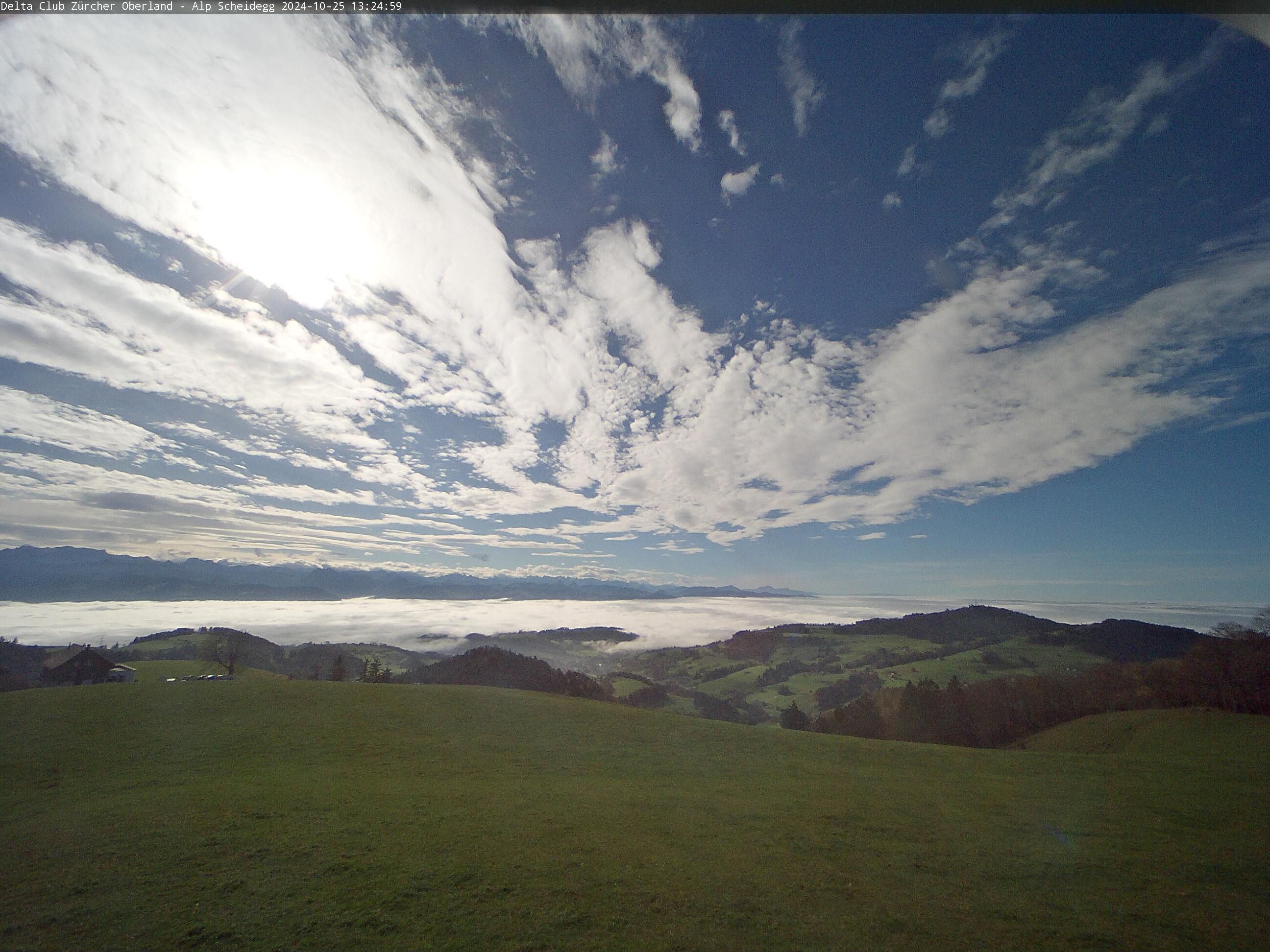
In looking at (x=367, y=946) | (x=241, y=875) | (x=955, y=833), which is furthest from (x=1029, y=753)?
(x=241, y=875)

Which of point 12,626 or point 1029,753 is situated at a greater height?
point 12,626

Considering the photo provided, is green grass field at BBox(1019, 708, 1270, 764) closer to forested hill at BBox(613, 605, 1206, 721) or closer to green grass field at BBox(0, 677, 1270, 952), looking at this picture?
green grass field at BBox(0, 677, 1270, 952)

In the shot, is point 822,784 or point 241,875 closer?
point 241,875

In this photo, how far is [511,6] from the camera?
521 cm

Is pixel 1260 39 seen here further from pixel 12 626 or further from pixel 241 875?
pixel 12 626

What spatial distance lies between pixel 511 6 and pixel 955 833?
87.2ft

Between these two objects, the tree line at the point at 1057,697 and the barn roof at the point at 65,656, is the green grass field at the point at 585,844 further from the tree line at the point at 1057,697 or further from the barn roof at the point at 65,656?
the barn roof at the point at 65,656

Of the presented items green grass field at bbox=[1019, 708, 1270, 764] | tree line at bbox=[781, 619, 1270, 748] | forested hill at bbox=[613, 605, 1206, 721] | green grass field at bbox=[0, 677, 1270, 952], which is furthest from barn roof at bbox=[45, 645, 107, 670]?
green grass field at bbox=[1019, 708, 1270, 764]

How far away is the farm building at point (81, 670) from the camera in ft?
172

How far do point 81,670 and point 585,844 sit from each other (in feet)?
245

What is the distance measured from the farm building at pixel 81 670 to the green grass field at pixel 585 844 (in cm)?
3133

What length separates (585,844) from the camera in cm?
1480

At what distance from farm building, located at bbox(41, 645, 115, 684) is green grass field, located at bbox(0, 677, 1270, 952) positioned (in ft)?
103

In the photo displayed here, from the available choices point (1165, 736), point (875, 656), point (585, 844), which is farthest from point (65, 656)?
point (875, 656)
